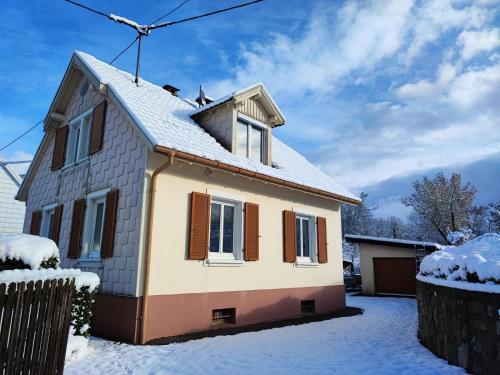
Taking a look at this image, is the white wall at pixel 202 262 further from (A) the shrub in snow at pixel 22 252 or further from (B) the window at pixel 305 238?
(A) the shrub in snow at pixel 22 252

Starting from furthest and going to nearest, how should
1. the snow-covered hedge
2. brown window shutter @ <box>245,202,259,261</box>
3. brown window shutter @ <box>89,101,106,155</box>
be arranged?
brown window shutter @ <box>89,101,106,155</box> → brown window shutter @ <box>245,202,259,261</box> → the snow-covered hedge

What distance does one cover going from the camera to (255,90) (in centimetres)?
1086

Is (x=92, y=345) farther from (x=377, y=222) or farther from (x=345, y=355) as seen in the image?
(x=377, y=222)

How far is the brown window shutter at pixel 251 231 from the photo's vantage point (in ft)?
30.8

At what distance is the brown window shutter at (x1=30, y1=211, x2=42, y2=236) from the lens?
1170 cm

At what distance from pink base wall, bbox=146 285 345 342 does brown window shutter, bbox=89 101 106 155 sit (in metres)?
4.58

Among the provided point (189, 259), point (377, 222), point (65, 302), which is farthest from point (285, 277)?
point (377, 222)

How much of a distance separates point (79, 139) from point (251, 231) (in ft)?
19.2

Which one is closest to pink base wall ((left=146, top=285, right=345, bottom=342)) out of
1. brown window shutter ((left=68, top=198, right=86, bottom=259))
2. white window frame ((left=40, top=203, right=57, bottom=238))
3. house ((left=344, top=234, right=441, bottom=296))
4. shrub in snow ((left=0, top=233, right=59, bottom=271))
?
shrub in snow ((left=0, top=233, right=59, bottom=271))

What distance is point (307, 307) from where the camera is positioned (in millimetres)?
11555

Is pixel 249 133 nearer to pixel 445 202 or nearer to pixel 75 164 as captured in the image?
pixel 75 164

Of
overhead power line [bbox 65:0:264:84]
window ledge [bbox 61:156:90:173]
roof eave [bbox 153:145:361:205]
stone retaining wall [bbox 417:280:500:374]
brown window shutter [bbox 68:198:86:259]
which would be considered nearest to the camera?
stone retaining wall [bbox 417:280:500:374]

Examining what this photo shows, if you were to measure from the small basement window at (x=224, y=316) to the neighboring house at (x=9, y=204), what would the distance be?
14.4 meters

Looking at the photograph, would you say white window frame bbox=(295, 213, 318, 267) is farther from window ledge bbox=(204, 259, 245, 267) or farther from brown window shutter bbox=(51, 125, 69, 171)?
brown window shutter bbox=(51, 125, 69, 171)
